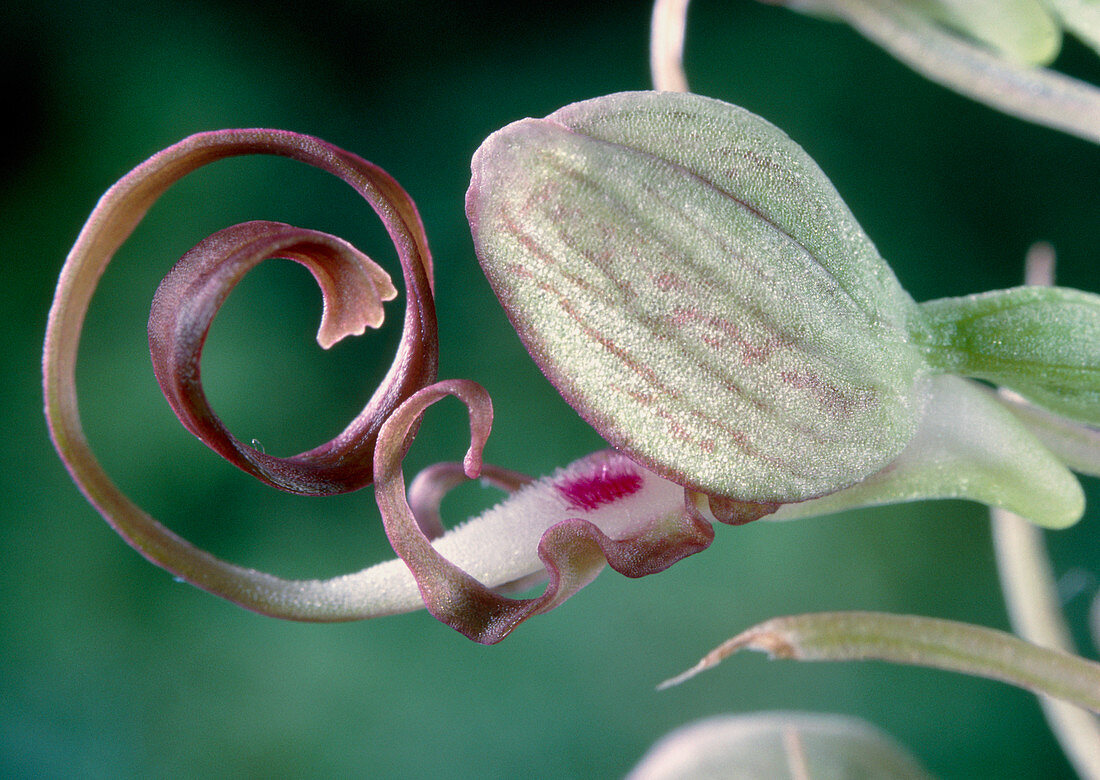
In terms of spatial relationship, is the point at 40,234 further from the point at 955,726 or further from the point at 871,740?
the point at 955,726

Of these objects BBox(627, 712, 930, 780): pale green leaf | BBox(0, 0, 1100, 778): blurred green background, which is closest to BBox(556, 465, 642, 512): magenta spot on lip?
BBox(627, 712, 930, 780): pale green leaf

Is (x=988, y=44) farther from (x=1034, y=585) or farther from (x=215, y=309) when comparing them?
(x=215, y=309)

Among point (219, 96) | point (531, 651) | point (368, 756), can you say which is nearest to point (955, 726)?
point (531, 651)

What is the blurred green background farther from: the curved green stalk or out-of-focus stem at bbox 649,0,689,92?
out-of-focus stem at bbox 649,0,689,92

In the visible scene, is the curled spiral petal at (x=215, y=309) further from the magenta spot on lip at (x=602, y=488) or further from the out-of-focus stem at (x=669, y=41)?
the out-of-focus stem at (x=669, y=41)

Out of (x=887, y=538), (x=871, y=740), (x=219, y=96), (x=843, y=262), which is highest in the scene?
(x=843, y=262)

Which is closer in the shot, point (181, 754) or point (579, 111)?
point (579, 111)

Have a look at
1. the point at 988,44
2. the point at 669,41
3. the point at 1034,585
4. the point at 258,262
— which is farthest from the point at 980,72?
the point at 258,262
